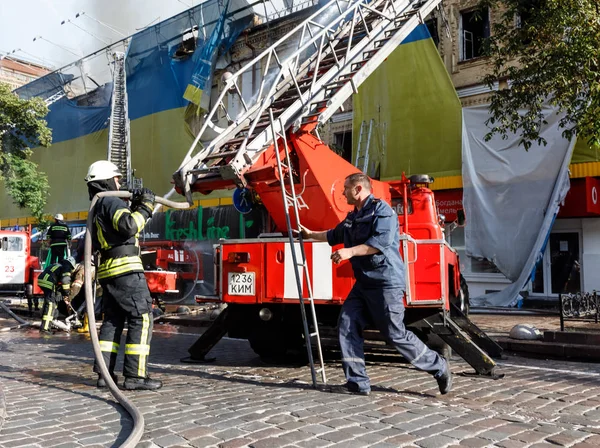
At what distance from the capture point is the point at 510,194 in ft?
44.5

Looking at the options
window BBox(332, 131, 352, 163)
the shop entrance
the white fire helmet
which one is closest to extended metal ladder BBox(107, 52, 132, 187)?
window BBox(332, 131, 352, 163)

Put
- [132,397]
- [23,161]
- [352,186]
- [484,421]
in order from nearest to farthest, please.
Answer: [484,421] → [132,397] → [352,186] → [23,161]

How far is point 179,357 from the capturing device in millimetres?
6727

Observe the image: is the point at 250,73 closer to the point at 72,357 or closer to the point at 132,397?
the point at 72,357

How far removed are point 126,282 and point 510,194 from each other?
10863 millimetres

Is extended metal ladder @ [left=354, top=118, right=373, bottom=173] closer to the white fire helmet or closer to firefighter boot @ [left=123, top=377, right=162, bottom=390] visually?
the white fire helmet

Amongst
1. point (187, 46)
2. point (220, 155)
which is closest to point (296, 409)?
point (220, 155)

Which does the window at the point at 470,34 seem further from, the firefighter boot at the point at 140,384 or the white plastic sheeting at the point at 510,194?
the firefighter boot at the point at 140,384

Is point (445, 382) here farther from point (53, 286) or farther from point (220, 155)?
point (53, 286)

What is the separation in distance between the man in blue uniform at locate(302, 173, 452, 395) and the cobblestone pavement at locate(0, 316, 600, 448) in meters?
0.21

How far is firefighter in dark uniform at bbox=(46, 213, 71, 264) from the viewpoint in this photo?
10.5 meters

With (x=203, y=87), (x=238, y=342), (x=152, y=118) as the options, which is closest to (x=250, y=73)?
(x=203, y=87)

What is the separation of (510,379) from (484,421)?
1.84 metres

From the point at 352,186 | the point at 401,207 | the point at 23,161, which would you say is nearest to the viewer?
the point at 352,186
